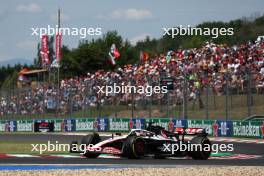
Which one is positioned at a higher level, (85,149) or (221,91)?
(221,91)

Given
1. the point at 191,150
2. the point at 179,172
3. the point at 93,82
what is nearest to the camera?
the point at 179,172

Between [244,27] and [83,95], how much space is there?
11.7 m

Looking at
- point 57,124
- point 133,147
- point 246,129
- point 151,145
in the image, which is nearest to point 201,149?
point 151,145

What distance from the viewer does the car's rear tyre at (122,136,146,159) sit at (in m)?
16.4

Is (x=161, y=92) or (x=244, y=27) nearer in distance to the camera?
(x=161, y=92)

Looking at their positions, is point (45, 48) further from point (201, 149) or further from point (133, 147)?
point (201, 149)

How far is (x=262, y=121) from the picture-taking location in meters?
26.7

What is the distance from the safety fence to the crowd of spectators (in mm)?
884

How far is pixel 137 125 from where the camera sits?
109 feet

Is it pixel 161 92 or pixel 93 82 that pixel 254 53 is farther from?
pixel 93 82

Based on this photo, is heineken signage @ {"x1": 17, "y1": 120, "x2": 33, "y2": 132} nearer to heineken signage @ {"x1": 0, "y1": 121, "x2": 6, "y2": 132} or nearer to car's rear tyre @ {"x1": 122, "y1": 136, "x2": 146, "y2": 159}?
heineken signage @ {"x1": 0, "y1": 121, "x2": 6, "y2": 132}

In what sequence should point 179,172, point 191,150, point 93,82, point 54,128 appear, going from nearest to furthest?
point 179,172, point 191,150, point 93,82, point 54,128

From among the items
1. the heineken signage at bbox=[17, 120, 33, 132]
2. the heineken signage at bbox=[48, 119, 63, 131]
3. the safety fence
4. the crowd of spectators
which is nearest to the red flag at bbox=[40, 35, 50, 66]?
the crowd of spectators

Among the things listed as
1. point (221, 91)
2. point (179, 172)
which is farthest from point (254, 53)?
point (179, 172)
